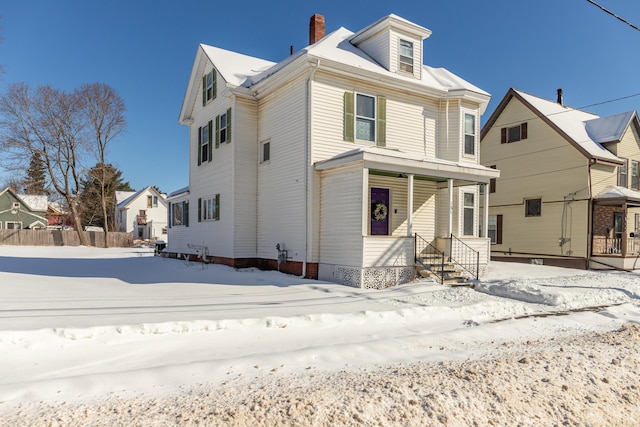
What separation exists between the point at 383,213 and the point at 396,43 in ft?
19.8

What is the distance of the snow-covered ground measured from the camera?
392cm

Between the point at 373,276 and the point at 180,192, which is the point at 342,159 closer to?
the point at 373,276

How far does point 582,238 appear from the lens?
18703mm

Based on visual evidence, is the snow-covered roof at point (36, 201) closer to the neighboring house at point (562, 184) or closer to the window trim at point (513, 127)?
the neighboring house at point (562, 184)

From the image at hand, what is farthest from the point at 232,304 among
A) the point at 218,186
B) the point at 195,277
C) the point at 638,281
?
the point at 638,281

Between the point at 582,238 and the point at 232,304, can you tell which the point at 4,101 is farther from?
the point at 582,238

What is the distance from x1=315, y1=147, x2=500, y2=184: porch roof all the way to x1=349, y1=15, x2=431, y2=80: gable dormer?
419 cm

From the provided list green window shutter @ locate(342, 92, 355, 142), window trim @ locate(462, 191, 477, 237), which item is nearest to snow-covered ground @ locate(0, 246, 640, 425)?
window trim @ locate(462, 191, 477, 237)

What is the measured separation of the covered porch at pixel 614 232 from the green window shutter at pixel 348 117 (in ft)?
41.9

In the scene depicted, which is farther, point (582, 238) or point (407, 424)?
point (582, 238)

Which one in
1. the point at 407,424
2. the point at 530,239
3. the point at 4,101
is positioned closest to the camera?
the point at 407,424

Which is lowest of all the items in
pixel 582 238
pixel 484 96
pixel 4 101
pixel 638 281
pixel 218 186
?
pixel 638 281

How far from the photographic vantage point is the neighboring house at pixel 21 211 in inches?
1806

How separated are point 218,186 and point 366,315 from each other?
10.0 metres
